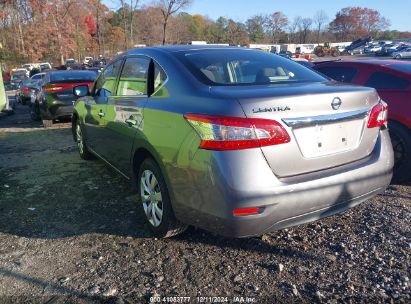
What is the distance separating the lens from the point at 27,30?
56875mm

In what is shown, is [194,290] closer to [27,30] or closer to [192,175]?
[192,175]

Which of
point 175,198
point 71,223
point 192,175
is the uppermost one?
point 192,175

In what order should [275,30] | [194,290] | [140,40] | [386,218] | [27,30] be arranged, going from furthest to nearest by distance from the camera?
[275,30] < [140,40] < [27,30] < [386,218] < [194,290]

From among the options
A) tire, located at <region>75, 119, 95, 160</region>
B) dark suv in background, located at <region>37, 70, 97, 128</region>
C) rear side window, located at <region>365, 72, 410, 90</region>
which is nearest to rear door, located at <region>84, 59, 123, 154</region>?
tire, located at <region>75, 119, 95, 160</region>

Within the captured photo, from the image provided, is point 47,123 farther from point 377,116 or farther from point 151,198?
point 377,116

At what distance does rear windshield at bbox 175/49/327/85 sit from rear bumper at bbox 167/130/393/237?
2.55 feet

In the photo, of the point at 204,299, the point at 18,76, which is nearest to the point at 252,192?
the point at 204,299

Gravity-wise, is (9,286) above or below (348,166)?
below

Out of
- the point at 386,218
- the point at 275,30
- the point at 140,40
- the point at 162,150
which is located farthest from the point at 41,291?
the point at 275,30

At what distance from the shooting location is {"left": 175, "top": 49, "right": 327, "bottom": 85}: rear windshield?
3336mm

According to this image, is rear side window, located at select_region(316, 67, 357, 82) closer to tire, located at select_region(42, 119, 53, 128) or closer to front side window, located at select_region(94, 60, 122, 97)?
front side window, located at select_region(94, 60, 122, 97)

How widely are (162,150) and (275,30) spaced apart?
11331cm

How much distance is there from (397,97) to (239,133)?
3154mm

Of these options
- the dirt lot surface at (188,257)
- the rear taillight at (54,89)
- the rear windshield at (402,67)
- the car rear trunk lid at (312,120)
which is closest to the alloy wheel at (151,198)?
the dirt lot surface at (188,257)
